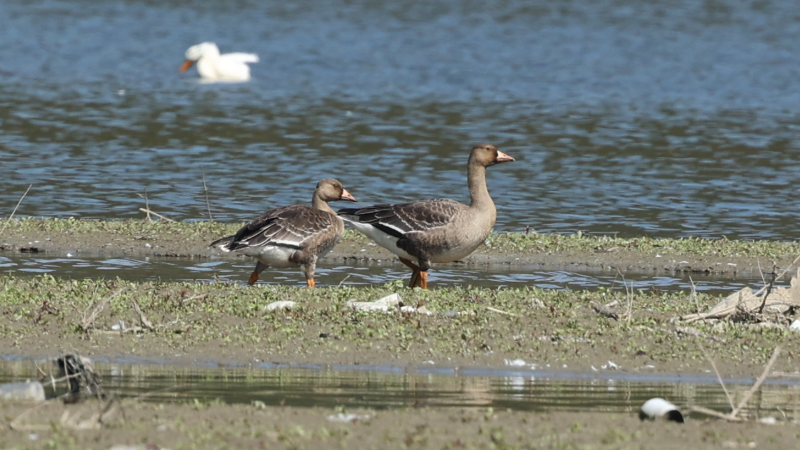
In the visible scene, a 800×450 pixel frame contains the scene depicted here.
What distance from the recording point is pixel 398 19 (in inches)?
1650

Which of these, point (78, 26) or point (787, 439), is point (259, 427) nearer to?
point (787, 439)

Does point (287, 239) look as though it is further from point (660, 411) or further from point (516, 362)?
point (660, 411)

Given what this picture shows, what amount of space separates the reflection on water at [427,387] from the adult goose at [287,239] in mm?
2955

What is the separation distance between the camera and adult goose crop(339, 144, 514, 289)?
12.2 metres

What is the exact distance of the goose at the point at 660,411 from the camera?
23.2 feet

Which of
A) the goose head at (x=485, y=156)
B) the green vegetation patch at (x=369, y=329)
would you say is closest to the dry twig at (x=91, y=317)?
the green vegetation patch at (x=369, y=329)

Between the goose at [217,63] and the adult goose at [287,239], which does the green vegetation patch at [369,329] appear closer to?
the adult goose at [287,239]

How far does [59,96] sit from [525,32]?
16229mm

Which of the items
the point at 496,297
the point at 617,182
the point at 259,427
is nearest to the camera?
the point at 259,427

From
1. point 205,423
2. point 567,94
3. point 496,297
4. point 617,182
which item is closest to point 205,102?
point 567,94

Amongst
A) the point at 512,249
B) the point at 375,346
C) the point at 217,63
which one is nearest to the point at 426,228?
the point at 512,249

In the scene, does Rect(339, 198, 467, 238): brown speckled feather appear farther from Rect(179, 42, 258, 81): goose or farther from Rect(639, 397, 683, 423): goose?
Rect(179, 42, 258, 81): goose

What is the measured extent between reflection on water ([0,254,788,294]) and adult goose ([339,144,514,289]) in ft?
1.42

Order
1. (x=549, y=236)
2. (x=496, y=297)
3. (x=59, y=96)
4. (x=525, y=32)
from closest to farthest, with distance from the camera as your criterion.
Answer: (x=496, y=297), (x=549, y=236), (x=59, y=96), (x=525, y=32)
